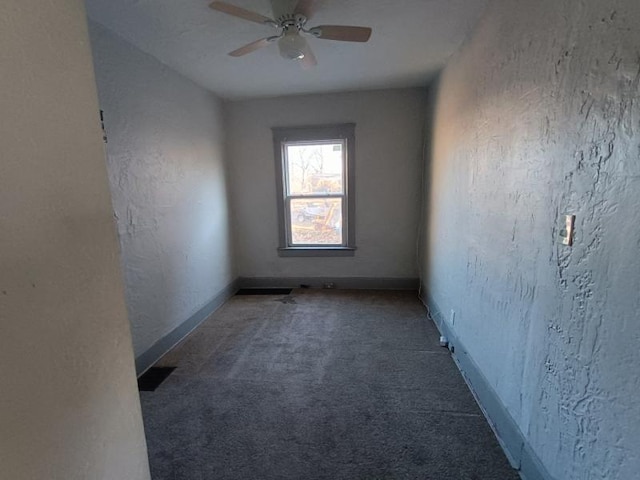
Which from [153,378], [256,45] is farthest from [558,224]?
[153,378]

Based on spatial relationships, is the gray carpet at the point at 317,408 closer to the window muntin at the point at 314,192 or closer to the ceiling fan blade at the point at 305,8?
the window muntin at the point at 314,192

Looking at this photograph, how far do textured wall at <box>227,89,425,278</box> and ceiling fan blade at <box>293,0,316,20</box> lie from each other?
6.57 feet

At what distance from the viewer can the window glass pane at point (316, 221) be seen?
4254 mm

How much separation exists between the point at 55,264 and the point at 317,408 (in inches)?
70.9

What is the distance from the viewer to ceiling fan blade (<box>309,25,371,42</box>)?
196 centimetres

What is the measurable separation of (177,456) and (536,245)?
2093 millimetres

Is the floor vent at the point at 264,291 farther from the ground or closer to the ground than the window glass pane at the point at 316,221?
closer to the ground

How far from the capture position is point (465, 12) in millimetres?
2070

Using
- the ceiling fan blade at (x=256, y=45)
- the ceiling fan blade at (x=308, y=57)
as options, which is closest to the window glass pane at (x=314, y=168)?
the ceiling fan blade at (x=308, y=57)

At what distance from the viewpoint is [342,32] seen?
203 cm

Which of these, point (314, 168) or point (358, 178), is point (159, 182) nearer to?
point (314, 168)

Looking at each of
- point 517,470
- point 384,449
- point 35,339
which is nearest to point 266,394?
point 384,449

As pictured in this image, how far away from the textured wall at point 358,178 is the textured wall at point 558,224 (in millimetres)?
1687

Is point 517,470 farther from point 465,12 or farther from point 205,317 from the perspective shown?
point 205,317
